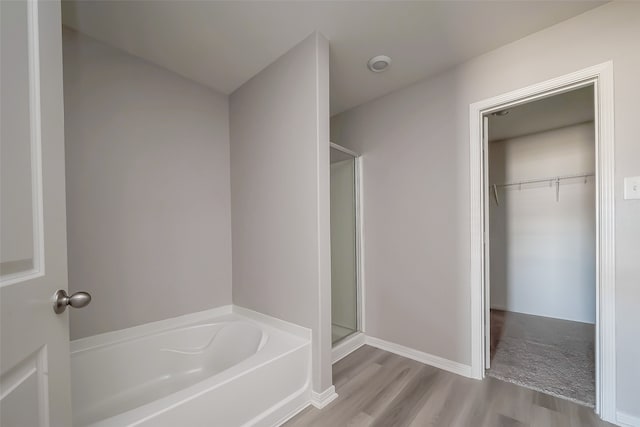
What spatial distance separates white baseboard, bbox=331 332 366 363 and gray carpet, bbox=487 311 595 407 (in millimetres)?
1020

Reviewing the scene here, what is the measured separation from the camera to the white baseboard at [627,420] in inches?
53.6

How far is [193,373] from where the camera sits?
195cm

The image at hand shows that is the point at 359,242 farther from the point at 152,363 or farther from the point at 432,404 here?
the point at 152,363

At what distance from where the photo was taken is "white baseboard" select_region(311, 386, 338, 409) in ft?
5.36

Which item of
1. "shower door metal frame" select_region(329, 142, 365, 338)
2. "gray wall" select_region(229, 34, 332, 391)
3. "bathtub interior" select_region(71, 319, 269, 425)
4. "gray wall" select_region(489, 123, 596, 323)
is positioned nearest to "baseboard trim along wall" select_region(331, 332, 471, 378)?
"shower door metal frame" select_region(329, 142, 365, 338)

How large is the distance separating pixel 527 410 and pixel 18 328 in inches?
92.4

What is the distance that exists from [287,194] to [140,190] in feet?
3.53

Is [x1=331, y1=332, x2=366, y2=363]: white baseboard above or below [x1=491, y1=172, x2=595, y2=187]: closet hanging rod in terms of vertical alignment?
below

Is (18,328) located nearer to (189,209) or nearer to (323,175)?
(323,175)

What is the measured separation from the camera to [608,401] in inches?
56.4

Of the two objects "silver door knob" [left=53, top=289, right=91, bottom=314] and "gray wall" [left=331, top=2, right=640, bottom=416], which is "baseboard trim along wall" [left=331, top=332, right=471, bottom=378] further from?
"silver door knob" [left=53, top=289, right=91, bottom=314]

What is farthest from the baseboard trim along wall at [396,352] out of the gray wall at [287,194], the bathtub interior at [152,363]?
the bathtub interior at [152,363]

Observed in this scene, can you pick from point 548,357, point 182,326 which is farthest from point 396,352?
point 182,326

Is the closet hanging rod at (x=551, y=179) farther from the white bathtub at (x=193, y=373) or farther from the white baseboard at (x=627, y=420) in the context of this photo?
the white bathtub at (x=193, y=373)
